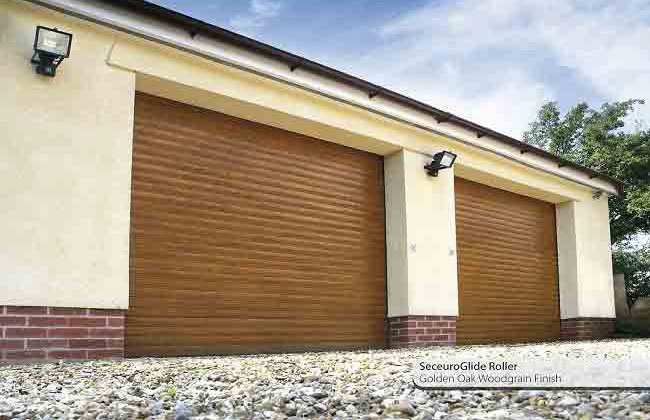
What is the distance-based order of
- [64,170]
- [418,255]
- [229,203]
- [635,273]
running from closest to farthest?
[64,170]
[229,203]
[418,255]
[635,273]

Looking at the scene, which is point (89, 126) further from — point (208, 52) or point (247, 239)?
point (247, 239)

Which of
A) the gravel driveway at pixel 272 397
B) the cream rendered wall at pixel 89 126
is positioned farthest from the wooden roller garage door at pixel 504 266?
the gravel driveway at pixel 272 397

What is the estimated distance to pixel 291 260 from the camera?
321 inches

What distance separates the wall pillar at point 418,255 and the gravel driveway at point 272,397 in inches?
161

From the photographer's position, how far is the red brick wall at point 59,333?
5.50 m

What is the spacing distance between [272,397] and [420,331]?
559 centimetres

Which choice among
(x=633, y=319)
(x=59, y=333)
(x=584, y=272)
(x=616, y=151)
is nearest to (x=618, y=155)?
(x=616, y=151)

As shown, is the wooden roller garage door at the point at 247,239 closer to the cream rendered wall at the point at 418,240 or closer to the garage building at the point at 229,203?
the garage building at the point at 229,203

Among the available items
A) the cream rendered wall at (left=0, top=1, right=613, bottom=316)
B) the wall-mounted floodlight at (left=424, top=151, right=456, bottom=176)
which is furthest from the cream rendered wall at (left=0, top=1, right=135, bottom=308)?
the wall-mounted floodlight at (left=424, top=151, right=456, bottom=176)

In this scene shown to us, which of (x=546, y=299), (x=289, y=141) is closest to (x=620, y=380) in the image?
(x=289, y=141)

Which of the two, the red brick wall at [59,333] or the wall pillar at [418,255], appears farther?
the wall pillar at [418,255]

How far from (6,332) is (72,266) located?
785mm

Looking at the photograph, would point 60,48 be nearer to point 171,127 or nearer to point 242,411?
point 171,127

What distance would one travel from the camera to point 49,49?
18.7ft
